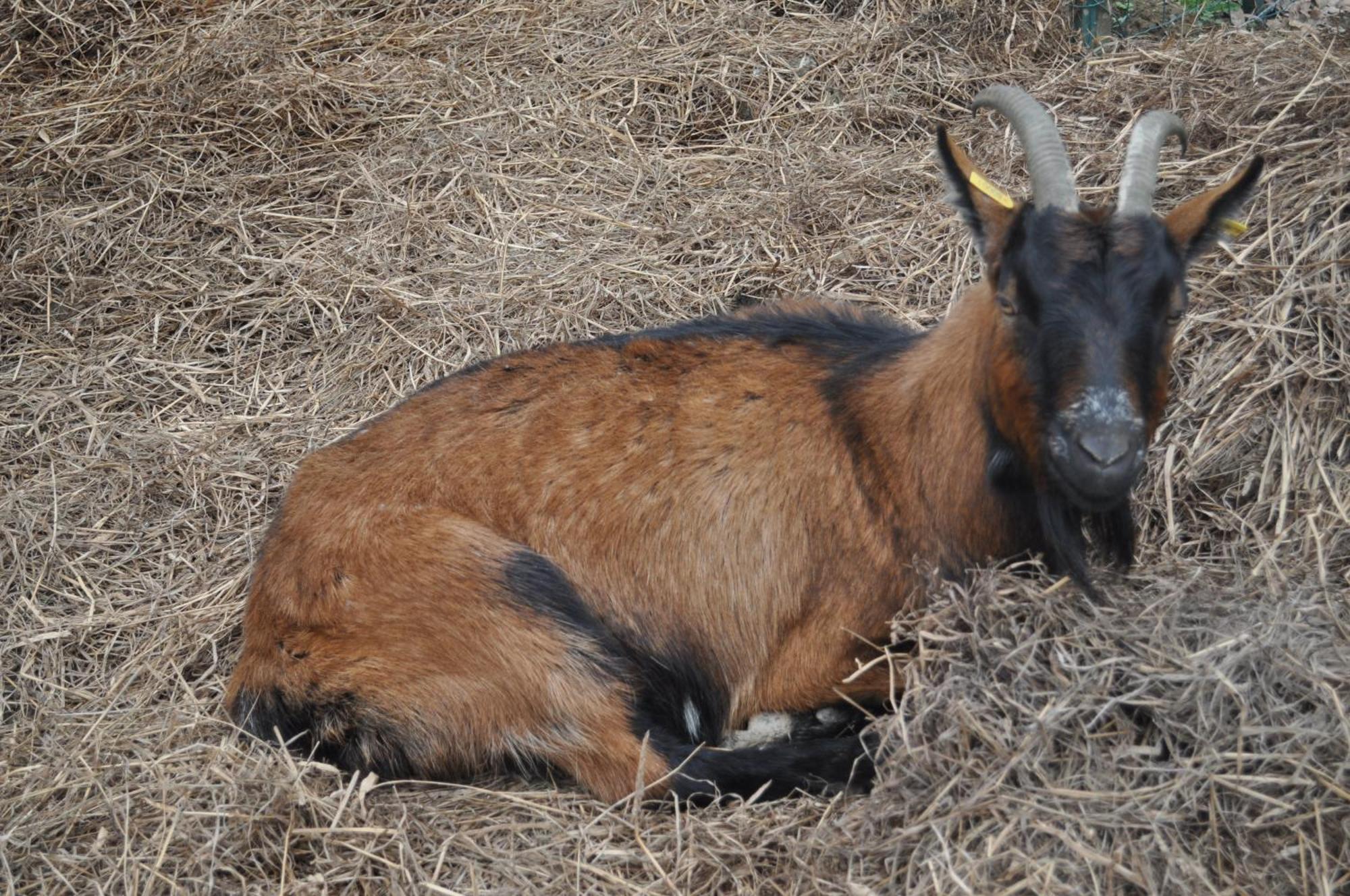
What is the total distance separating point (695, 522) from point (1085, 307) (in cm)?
142

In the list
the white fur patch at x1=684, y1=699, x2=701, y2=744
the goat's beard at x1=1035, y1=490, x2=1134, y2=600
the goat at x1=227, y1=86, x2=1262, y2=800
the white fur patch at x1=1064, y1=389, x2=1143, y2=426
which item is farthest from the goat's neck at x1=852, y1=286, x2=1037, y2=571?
the white fur patch at x1=684, y1=699, x2=701, y2=744

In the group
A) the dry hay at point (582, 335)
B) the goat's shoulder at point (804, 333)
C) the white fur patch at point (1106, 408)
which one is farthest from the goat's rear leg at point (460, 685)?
the white fur patch at point (1106, 408)

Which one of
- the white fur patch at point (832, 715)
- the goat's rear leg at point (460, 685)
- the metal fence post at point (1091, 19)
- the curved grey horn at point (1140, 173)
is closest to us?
the curved grey horn at point (1140, 173)

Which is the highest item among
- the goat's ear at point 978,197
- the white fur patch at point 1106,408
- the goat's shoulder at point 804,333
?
the goat's ear at point 978,197

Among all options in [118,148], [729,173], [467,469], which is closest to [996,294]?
[467,469]

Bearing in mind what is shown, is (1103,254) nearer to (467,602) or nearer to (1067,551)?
(1067,551)

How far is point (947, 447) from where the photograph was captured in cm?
371

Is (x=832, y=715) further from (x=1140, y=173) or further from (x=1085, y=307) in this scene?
(x=1140, y=173)

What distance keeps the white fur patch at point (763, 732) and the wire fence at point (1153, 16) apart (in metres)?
4.47

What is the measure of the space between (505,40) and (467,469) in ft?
13.7

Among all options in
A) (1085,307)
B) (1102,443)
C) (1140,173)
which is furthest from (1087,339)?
(1140,173)

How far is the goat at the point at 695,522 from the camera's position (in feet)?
11.3

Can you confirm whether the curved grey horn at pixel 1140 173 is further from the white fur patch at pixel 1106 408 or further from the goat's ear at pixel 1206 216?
the white fur patch at pixel 1106 408

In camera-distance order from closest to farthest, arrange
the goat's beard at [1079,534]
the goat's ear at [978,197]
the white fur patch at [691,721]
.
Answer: the goat's beard at [1079,534] → the goat's ear at [978,197] → the white fur patch at [691,721]
